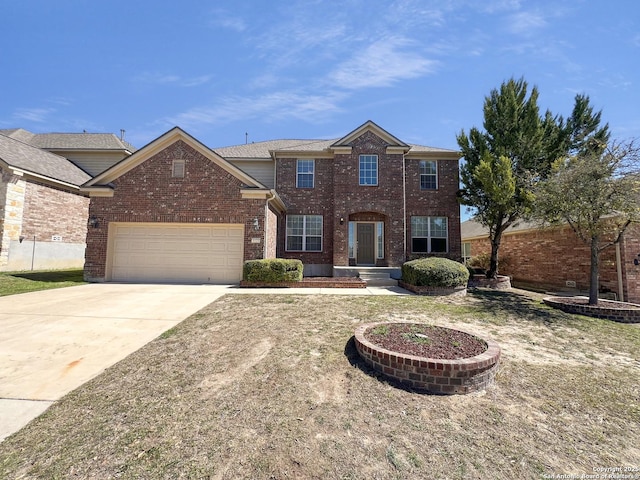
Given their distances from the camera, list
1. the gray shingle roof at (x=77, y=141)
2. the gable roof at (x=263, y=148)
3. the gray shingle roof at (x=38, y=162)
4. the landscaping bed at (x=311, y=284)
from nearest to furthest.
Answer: the landscaping bed at (x=311, y=284) < the gray shingle roof at (x=38, y=162) < the gable roof at (x=263, y=148) < the gray shingle roof at (x=77, y=141)

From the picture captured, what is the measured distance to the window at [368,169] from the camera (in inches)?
560

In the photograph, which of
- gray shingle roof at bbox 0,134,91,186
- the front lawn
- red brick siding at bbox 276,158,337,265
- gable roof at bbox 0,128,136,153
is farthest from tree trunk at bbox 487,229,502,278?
gable roof at bbox 0,128,136,153

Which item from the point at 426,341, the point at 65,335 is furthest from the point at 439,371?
the point at 65,335

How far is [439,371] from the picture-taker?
11.0 feet

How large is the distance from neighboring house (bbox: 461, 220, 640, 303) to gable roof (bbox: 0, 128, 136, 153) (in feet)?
80.8

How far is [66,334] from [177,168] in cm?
829

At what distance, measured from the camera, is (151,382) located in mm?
3389

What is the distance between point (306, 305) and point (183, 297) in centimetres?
372

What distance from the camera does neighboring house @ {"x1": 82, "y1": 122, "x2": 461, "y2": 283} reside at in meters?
11.3

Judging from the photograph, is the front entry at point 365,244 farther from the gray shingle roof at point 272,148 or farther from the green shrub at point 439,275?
the green shrub at point 439,275

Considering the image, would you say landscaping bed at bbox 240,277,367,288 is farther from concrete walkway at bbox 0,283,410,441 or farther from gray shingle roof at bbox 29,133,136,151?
gray shingle roof at bbox 29,133,136,151

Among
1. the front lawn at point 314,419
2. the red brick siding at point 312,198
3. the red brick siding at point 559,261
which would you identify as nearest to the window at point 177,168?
the red brick siding at point 312,198

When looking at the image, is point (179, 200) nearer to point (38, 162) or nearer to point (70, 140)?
point (38, 162)

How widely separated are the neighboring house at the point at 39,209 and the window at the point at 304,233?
39.2 ft
